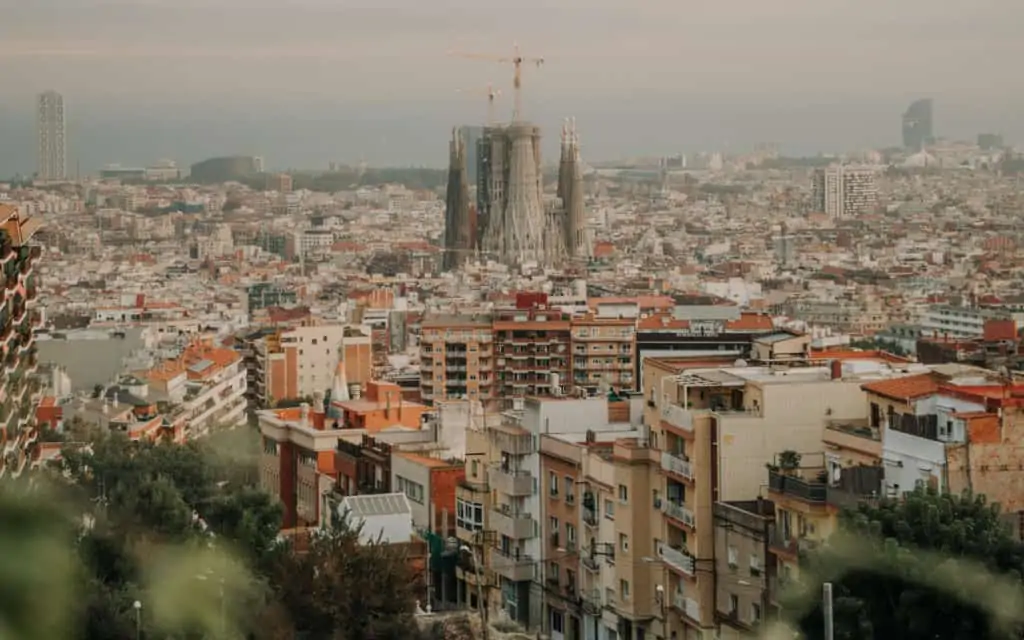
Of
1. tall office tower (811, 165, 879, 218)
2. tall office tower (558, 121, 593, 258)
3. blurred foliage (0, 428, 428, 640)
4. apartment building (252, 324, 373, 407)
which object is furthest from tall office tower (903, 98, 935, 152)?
blurred foliage (0, 428, 428, 640)

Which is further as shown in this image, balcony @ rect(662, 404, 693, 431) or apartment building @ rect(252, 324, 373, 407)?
apartment building @ rect(252, 324, 373, 407)

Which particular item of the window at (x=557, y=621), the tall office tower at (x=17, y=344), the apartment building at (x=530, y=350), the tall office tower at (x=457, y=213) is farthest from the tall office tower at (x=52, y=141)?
the window at (x=557, y=621)

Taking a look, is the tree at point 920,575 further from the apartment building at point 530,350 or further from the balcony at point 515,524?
the apartment building at point 530,350

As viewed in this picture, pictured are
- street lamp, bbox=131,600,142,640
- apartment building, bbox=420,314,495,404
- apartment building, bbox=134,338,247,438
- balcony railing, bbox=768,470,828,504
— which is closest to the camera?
street lamp, bbox=131,600,142,640

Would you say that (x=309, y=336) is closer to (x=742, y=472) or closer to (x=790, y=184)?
(x=742, y=472)

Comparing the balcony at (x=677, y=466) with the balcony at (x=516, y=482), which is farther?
the balcony at (x=516, y=482)

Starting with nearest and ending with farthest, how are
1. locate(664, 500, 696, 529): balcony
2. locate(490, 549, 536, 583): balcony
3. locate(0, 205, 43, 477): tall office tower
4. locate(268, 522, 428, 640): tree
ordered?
1. locate(268, 522, 428, 640): tree
2. locate(664, 500, 696, 529): balcony
3. locate(490, 549, 536, 583): balcony
4. locate(0, 205, 43, 477): tall office tower

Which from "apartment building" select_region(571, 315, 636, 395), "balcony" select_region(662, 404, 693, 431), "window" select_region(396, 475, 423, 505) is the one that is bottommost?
"apartment building" select_region(571, 315, 636, 395)

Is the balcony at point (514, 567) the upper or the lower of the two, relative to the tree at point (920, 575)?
lower

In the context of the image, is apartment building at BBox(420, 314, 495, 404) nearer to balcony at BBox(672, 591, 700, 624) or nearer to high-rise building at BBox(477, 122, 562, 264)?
balcony at BBox(672, 591, 700, 624)
